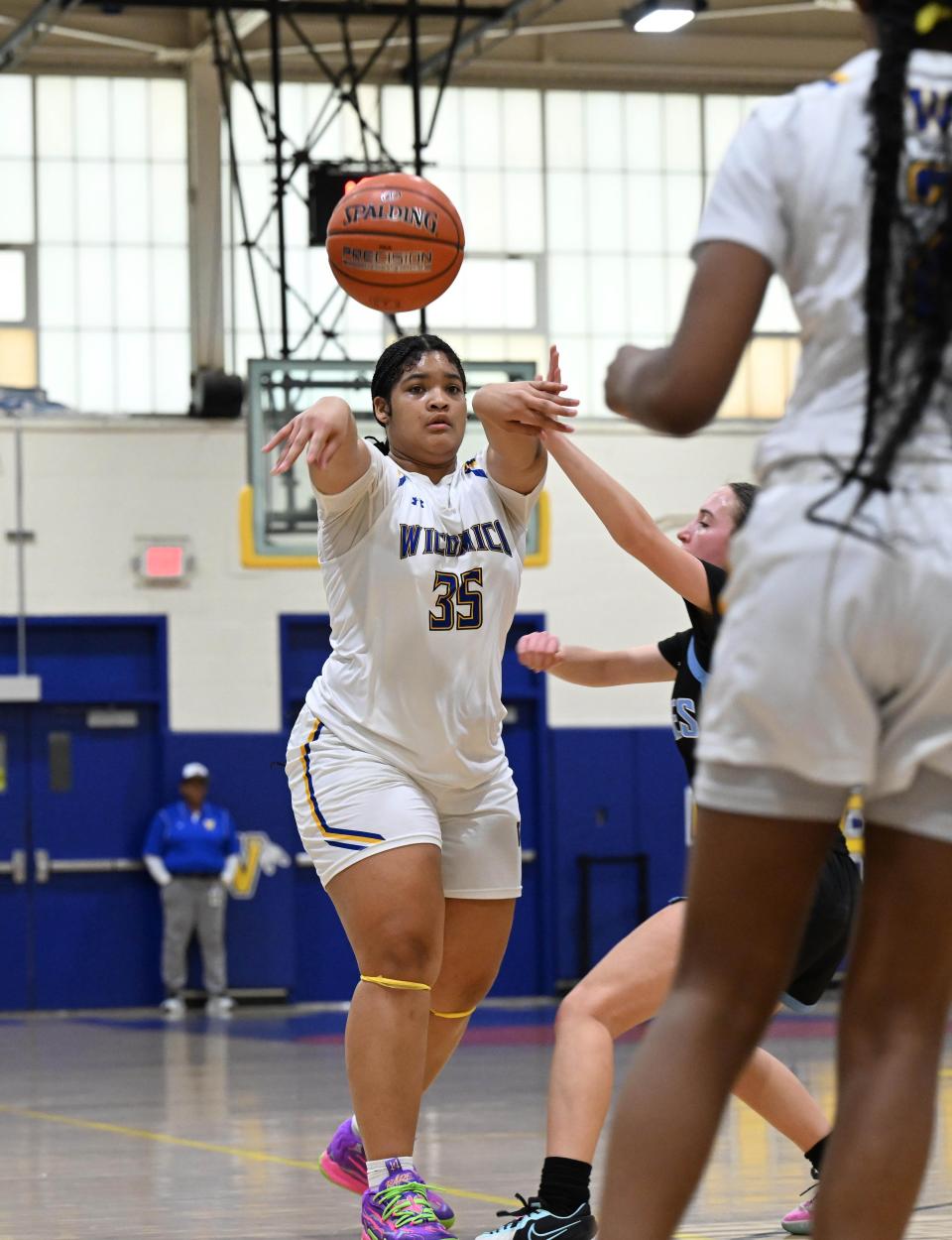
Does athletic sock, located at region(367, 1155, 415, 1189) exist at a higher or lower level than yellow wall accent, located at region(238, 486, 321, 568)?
lower

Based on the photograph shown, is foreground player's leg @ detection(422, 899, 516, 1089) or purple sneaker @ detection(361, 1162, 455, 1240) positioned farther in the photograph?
foreground player's leg @ detection(422, 899, 516, 1089)

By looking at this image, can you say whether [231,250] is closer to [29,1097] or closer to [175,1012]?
[175,1012]

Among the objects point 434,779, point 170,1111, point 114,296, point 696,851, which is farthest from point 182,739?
point 696,851

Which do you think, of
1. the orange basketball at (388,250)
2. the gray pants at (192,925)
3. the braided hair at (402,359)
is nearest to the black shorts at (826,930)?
the braided hair at (402,359)

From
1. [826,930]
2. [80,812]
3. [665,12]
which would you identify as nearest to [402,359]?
[826,930]

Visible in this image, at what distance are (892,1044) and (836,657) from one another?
0.52m

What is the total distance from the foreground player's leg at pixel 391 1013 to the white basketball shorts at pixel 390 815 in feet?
0.28

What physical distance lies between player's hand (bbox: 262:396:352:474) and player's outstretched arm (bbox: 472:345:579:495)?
1.12 ft

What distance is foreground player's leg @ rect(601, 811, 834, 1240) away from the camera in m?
2.43

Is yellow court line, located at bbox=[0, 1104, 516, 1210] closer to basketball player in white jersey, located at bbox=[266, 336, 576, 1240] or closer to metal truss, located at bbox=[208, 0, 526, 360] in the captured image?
basketball player in white jersey, located at bbox=[266, 336, 576, 1240]

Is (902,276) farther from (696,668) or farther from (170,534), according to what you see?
(170,534)

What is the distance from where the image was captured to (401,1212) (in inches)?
165

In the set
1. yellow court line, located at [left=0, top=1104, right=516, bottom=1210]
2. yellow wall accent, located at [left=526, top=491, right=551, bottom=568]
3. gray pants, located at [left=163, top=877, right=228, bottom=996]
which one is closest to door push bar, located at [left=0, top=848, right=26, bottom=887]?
gray pants, located at [left=163, top=877, right=228, bottom=996]

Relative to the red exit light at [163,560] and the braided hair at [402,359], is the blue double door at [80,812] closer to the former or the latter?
the red exit light at [163,560]
